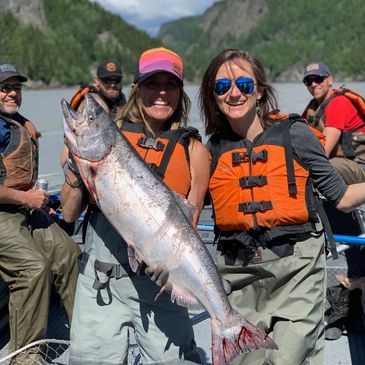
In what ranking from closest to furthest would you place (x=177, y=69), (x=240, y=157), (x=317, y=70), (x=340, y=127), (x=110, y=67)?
(x=177, y=69)
(x=240, y=157)
(x=340, y=127)
(x=317, y=70)
(x=110, y=67)

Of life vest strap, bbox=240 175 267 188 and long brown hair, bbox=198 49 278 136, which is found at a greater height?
long brown hair, bbox=198 49 278 136

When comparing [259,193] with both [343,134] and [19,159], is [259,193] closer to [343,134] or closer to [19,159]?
[19,159]

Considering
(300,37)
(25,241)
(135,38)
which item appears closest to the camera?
(25,241)

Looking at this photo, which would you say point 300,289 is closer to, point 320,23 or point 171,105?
point 171,105

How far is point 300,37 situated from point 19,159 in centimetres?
15270

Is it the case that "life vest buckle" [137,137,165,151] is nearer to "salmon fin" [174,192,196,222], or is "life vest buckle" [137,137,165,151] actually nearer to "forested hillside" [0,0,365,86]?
"salmon fin" [174,192,196,222]

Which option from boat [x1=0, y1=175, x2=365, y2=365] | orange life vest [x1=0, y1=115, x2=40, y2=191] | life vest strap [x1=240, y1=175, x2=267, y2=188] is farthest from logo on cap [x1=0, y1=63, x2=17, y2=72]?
life vest strap [x1=240, y1=175, x2=267, y2=188]

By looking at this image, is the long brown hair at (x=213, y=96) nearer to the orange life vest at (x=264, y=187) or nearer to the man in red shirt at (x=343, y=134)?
the orange life vest at (x=264, y=187)

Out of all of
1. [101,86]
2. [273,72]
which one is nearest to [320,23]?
[273,72]

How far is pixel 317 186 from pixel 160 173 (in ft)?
2.41

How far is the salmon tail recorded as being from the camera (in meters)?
2.13

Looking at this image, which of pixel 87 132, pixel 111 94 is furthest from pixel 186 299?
pixel 111 94

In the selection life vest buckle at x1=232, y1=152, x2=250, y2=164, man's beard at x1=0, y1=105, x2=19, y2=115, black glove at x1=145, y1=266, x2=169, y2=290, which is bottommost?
black glove at x1=145, y1=266, x2=169, y2=290

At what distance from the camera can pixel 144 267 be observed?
231 centimetres
